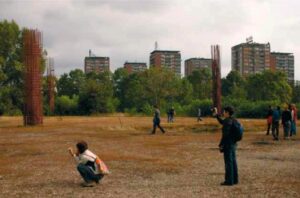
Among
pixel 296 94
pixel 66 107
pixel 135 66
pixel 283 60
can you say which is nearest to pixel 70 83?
pixel 66 107

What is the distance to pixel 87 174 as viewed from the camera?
32.3ft

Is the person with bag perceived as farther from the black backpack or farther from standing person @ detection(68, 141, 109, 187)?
standing person @ detection(68, 141, 109, 187)

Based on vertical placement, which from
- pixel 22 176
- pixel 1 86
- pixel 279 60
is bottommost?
pixel 22 176

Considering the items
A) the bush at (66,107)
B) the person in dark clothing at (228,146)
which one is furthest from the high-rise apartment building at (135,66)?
the person in dark clothing at (228,146)

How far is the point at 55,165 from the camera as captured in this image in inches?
539

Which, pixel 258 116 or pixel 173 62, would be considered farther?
pixel 173 62

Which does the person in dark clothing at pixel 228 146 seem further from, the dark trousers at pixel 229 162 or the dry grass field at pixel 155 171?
the dry grass field at pixel 155 171

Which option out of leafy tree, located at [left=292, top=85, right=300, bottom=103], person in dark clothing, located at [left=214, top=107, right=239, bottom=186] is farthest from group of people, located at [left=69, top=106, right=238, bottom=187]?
leafy tree, located at [left=292, top=85, right=300, bottom=103]

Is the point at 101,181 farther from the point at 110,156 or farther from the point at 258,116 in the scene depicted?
the point at 258,116

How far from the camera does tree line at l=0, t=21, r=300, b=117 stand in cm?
5322

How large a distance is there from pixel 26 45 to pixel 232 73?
69624 mm

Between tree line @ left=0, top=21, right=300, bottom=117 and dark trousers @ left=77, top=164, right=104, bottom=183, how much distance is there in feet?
144

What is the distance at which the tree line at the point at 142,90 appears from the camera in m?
53.2

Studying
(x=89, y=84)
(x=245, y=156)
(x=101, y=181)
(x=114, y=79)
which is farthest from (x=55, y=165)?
(x=114, y=79)
